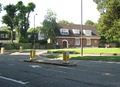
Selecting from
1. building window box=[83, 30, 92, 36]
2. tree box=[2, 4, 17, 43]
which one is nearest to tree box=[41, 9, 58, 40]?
tree box=[2, 4, 17, 43]

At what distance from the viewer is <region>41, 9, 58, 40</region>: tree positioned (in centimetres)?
6825

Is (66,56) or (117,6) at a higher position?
(117,6)

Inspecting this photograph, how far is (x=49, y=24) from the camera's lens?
68562 mm

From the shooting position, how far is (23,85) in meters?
10.1

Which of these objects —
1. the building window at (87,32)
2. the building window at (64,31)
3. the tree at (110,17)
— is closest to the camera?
the tree at (110,17)

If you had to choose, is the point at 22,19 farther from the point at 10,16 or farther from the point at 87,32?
the point at 87,32

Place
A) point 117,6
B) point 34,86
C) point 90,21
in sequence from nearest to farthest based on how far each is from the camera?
point 34,86
point 117,6
point 90,21

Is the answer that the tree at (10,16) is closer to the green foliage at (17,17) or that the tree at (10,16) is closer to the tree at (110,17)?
the green foliage at (17,17)

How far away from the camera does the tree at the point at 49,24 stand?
224 ft

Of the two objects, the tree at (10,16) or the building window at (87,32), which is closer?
the tree at (10,16)

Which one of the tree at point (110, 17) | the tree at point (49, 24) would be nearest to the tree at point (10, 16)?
the tree at point (49, 24)

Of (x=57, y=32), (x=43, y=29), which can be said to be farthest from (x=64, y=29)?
(x=43, y=29)

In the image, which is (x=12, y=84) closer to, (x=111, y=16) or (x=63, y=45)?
(x=111, y=16)

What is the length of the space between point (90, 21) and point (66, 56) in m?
117
